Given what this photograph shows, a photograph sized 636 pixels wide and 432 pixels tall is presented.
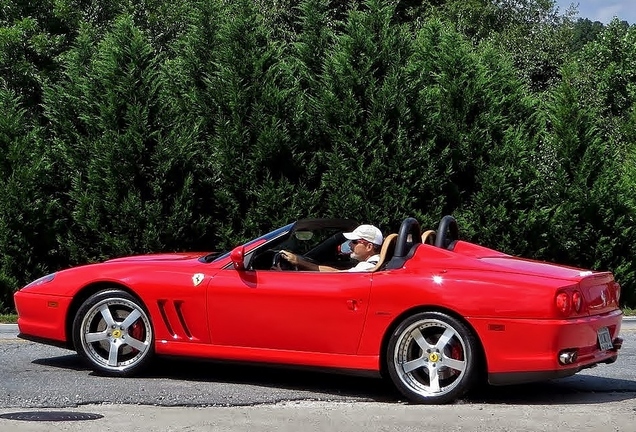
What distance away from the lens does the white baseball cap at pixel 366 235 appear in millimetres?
8578

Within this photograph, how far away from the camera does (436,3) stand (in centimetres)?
4634

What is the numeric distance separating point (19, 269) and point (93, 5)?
50.9 feet

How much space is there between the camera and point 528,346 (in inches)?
287

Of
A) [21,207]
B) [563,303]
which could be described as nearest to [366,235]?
[563,303]

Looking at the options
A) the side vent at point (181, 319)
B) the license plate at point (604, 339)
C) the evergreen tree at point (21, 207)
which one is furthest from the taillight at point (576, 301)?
the evergreen tree at point (21, 207)

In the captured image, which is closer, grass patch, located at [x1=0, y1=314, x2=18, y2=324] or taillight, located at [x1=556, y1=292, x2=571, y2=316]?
taillight, located at [x1=556, y1=292, x2=571, y2=316]

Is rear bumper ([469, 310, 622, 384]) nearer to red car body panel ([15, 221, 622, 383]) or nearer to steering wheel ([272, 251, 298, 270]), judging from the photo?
red car body panel ([15, 221, 622, 383])

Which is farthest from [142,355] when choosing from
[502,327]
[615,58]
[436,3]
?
[436,3]

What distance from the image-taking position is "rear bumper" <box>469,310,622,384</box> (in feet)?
23.8

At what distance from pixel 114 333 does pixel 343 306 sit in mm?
1962

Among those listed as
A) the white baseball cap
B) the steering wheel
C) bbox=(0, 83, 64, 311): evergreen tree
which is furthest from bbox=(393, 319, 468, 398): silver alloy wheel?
bbox=(0, 83, 64, 311): evergreen tree

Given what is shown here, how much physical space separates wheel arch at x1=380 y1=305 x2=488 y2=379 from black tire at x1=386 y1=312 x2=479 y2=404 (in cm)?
3

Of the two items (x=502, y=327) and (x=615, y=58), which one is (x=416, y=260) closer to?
(x=502, y=327)

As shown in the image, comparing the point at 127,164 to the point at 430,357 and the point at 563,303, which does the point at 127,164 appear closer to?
the point at 430,357
